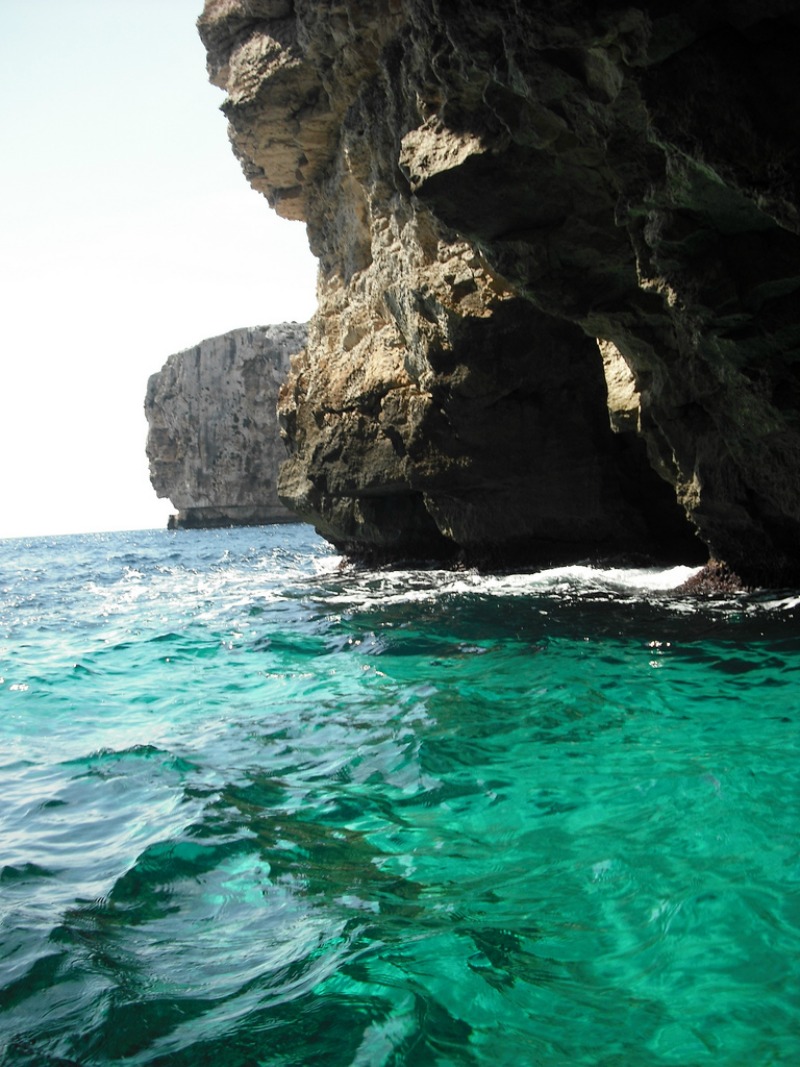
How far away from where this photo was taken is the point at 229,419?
63344 mm

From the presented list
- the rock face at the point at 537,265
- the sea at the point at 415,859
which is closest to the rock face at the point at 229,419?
the rock face at the point at 537,265

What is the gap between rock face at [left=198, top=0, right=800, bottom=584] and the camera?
6.79m

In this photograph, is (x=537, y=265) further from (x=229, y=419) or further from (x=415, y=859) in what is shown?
(x=229, y=419)

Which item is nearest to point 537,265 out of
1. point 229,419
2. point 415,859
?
point 415,859

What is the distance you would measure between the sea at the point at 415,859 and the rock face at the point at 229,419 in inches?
2145

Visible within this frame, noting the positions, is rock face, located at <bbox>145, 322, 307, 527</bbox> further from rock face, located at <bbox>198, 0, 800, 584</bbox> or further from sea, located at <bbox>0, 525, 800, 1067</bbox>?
sea, located at <bbox>0, 525, 800, 1067</bbox>

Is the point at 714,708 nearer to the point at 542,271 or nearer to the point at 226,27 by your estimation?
the point at 542,271

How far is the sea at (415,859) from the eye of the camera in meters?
2.71

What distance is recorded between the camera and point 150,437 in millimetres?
66938

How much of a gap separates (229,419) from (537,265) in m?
54.9

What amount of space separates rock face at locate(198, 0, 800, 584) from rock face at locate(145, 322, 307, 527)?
41.0m

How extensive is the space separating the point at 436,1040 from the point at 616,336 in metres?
10.0

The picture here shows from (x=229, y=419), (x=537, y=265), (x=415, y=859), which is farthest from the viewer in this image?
(x=229, y=419)

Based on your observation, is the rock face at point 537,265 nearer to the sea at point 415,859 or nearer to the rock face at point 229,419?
the sea at point 415,859
